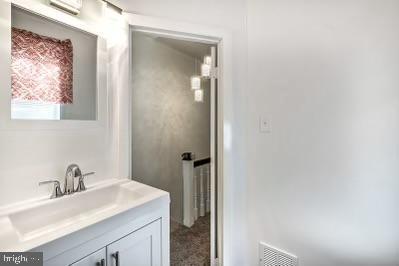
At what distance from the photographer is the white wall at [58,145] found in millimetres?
870

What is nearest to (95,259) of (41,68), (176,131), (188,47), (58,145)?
(58,145)

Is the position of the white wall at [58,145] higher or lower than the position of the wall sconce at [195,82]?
lower

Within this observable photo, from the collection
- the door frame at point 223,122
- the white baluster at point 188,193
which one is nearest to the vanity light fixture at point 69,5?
the door frame at point 223,122

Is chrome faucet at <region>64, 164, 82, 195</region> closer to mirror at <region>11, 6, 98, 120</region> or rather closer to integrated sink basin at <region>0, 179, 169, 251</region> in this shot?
integrated sink basin at <region>0, 179, 169, 251</region>

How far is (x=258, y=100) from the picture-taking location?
1555 mm

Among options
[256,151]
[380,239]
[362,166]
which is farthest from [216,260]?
[362,166]

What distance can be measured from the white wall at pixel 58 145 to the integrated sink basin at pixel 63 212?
0.08 metres

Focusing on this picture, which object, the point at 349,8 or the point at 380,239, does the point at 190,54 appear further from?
the point at 380,239

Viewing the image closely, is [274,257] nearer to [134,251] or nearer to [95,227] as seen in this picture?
[134,251]

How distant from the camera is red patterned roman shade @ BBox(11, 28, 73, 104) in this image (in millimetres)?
911

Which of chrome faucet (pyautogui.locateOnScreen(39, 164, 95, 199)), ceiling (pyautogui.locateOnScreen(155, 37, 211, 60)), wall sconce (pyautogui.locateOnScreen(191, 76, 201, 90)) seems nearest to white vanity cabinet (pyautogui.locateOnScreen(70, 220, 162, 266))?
chrome faucet (pyautogui.locateOnScreen(39, 164, 95, 199))

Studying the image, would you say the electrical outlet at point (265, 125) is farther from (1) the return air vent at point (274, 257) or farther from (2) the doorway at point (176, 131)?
(1) the return air vent at point (274, 257)

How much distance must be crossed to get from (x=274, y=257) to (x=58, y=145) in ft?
5.08

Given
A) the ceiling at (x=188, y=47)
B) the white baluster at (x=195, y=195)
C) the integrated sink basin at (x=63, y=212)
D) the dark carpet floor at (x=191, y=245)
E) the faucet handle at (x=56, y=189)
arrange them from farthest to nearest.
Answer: the white baluster at (x=195, y=195) < the ceiling at (x=188, y=47) < the dark carpet floor at (x=191, y=245) < the faucet handle at (x=56, y=189) < the integrated sink basin at (x=63, y=212)
